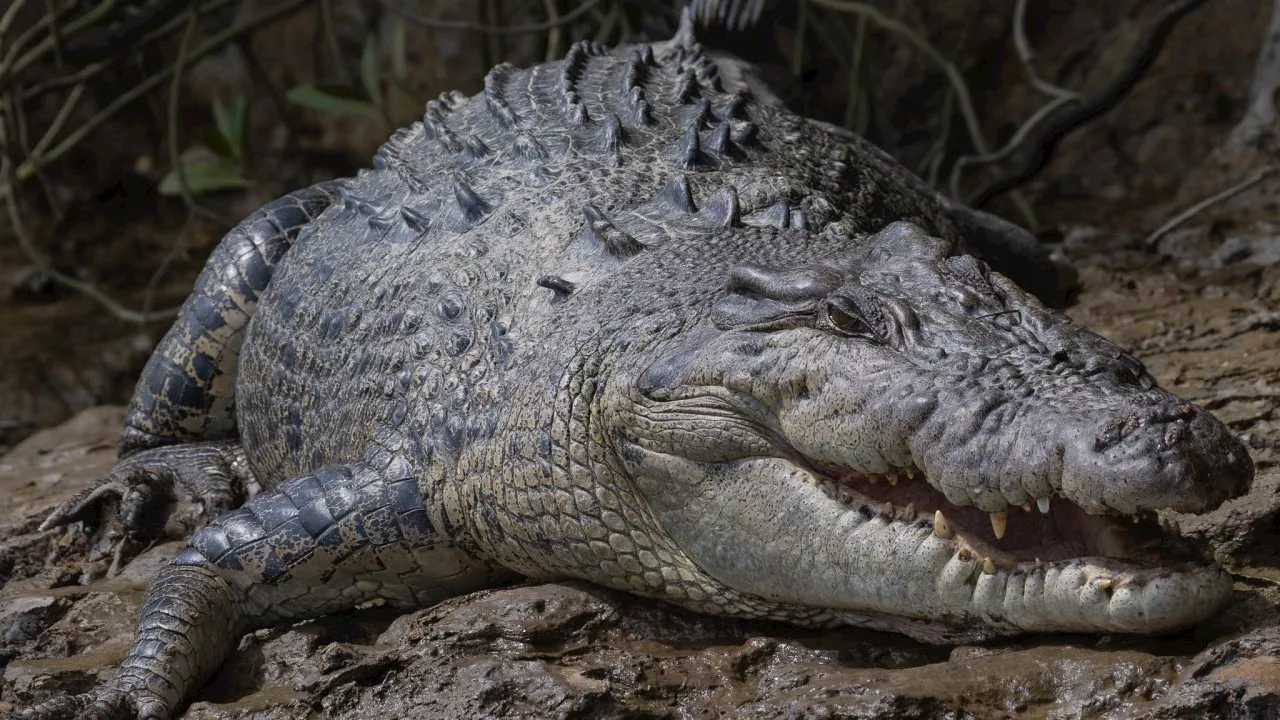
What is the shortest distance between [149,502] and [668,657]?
2.23 meters

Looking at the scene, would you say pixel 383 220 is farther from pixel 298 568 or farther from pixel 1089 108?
pixel 1089 108

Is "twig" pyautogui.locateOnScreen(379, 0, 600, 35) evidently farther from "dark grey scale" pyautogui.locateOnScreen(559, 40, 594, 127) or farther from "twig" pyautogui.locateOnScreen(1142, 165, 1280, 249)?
"twig" pyautogui.locateOnScreen(1142, 165, 1280, 249)

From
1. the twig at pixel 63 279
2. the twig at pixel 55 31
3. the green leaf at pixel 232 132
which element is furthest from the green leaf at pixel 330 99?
the twig at pixel 63 279

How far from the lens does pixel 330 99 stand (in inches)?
302

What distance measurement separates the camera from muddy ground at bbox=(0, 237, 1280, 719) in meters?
2.53

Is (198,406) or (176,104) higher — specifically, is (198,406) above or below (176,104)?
below

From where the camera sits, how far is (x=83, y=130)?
7512 mm

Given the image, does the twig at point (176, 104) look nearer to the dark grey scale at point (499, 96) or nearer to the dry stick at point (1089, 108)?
the dark grey scale at point (499, 96)

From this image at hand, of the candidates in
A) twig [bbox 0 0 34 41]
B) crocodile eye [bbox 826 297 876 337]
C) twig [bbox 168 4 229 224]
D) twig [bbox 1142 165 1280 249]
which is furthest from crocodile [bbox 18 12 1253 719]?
twig [bbox 0 0 34 41]

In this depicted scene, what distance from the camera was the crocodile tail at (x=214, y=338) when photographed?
472cm

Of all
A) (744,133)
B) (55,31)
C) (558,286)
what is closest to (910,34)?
(744,133)

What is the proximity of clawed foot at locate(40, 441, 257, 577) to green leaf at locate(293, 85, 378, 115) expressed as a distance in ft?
10.8

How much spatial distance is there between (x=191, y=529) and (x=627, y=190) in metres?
1.87

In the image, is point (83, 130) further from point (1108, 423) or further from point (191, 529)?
point (1108, 423)
